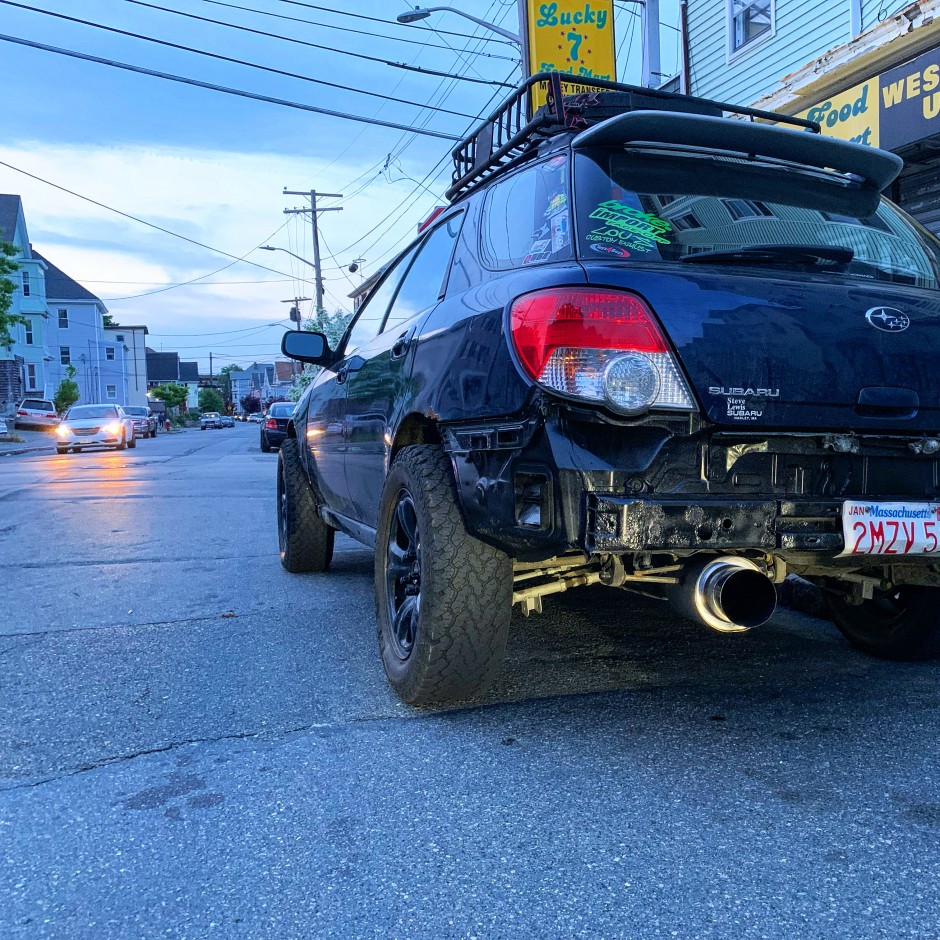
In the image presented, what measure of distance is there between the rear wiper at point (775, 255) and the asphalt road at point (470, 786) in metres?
1.51

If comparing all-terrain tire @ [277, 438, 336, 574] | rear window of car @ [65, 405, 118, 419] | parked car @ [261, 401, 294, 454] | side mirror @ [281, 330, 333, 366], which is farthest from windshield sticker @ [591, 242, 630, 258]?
rear window of car @ [65, 405, 118, 419]

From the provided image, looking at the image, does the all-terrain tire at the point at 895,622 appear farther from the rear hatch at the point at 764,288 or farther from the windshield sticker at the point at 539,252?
the windshield sticker at the point at 539,252

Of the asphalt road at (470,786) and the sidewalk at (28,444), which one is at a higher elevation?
the sidewalk at (28,444)

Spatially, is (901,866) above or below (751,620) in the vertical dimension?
below

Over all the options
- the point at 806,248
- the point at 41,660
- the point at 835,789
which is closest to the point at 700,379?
the point at 806,248

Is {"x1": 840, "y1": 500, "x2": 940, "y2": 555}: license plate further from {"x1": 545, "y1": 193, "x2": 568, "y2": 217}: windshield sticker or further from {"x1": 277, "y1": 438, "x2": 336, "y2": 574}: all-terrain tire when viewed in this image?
{"x1": 277, "y1": 438, "x2": 336, "y2": 574}: all-terrain tire

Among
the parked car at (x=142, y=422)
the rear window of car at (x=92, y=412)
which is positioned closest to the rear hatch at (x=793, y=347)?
the rear window of car at (x=92, y=412)

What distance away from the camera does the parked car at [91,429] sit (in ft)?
84.0

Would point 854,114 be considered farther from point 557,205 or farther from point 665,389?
point 665,389

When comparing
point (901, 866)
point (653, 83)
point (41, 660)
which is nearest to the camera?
point (901, 866)

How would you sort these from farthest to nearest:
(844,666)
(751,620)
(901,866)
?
(844,666)
(751,620)
(901,866)

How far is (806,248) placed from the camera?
286 centimetres

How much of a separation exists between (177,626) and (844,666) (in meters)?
3.14

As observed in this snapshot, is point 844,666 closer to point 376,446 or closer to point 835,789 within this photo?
point 835,789
